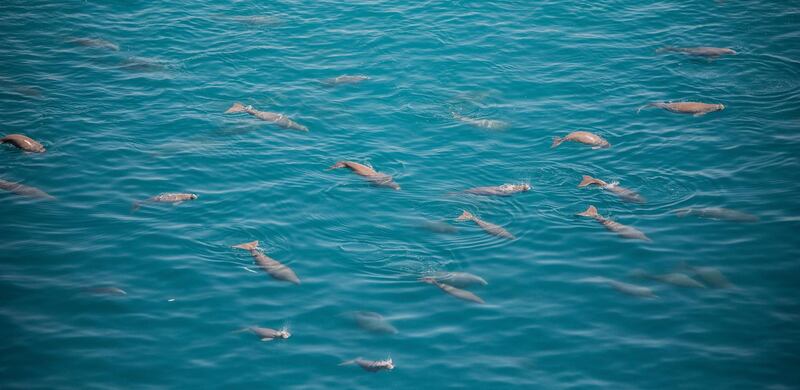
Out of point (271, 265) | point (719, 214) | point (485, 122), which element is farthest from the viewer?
point (485, 122)

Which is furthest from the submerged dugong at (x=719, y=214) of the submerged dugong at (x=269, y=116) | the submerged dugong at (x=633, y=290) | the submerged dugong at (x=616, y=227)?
the submerged dugong at (x=269, y=116)

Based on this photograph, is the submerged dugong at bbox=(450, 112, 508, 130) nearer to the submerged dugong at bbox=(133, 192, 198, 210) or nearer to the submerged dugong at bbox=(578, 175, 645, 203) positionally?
the submerged dugong at bbox=(578, 175, 645, 203)

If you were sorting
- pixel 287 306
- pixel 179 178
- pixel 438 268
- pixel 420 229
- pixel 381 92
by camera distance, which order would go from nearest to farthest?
pixel 287 306, pixel 438 268, pixel 420 229, pixel 179 178, pixel 381 92

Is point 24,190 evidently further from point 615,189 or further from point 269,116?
point 615,189

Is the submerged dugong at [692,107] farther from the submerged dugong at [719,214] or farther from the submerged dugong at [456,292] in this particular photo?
the submerged dugong at [456,292]

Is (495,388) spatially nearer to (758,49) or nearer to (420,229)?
(420,229)

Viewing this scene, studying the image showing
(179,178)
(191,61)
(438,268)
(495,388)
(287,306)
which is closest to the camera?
(495,388)

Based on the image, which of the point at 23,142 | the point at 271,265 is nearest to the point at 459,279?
the point at 271,265

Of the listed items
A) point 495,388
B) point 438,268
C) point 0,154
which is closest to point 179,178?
point 0,154
